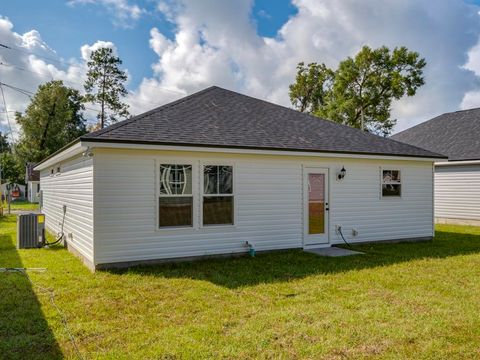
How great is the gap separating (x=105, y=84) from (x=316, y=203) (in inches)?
1220

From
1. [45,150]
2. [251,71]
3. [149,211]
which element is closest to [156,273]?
[149,211]

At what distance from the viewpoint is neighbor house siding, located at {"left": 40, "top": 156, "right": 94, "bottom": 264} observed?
761 centimetres

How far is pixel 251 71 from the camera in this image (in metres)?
19.4

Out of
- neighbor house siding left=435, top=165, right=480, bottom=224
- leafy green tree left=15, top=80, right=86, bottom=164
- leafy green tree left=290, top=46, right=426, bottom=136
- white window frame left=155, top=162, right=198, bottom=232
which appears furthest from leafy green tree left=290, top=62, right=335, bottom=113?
white window frame left=155, top=162, right=198, bottom=232

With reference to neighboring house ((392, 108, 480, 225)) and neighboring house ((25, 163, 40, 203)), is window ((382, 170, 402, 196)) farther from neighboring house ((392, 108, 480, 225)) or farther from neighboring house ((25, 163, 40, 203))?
neighboring house ((25, 163, 40, 203))

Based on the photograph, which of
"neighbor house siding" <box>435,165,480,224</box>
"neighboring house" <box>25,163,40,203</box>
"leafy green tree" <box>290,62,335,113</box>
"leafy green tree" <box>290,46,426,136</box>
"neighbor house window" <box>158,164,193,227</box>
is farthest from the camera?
"neighboring house" <box>25,163,40,203</box>

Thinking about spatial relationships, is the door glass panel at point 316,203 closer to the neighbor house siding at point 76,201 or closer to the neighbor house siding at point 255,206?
the neighbor house siding at point 255,206

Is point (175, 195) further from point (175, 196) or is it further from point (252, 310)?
point (252, 310)

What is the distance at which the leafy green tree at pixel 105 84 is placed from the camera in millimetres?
35031

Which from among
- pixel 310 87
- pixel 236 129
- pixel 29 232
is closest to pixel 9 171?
pixel 310 87

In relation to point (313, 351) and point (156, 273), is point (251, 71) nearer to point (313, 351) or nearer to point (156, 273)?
point (156, 273)

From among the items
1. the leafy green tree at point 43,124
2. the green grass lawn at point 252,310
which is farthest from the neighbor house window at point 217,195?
the leafy green tree at point 43,124

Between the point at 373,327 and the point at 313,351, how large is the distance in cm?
100

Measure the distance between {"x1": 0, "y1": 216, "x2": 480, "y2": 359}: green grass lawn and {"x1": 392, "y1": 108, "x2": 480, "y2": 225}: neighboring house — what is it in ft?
26.5
